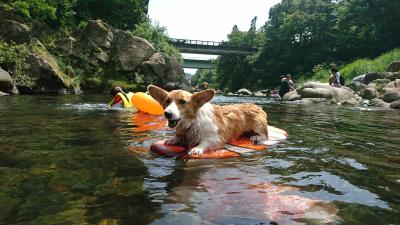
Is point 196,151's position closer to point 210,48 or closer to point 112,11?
point 112,11

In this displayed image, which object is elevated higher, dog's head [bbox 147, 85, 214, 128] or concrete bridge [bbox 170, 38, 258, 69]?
concrete bridge [bbox 170, 38, 258, 69]

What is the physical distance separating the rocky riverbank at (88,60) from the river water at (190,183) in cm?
1830

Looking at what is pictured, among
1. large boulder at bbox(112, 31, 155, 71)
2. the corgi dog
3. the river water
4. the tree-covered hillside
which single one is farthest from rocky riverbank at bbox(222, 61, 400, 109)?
the tree-covered hillside

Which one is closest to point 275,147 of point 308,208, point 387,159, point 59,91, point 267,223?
point 387,159

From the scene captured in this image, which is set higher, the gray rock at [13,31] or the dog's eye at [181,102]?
the gray rock at [13,31]

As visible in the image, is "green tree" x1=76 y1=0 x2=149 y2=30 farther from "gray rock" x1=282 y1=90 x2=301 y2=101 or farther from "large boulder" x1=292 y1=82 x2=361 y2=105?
"large boulder" x1=292 y1=82 x2=361 y2=105

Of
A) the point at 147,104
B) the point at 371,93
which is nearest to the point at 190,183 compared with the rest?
the point at 147,104

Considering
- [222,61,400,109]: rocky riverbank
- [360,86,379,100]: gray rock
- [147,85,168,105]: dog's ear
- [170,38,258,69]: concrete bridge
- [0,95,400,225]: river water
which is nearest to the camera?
[0,95,400,225]: river water

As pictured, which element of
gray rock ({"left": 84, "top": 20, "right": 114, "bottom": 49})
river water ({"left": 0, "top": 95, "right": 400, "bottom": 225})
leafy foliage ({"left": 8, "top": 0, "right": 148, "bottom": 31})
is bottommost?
river water ({"left": 0, "top": 95, "right": 400, "bottom": 225})

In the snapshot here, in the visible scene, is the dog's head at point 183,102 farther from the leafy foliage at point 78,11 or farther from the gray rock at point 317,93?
the leafy foliage at point 78,11

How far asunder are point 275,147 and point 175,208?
10.7ft

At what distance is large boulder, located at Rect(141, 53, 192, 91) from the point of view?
3234cm

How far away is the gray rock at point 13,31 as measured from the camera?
74.5 ft

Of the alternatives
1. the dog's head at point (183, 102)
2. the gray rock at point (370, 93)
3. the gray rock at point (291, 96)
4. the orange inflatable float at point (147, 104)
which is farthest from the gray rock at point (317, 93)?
the dog's head at point (183, 102)
